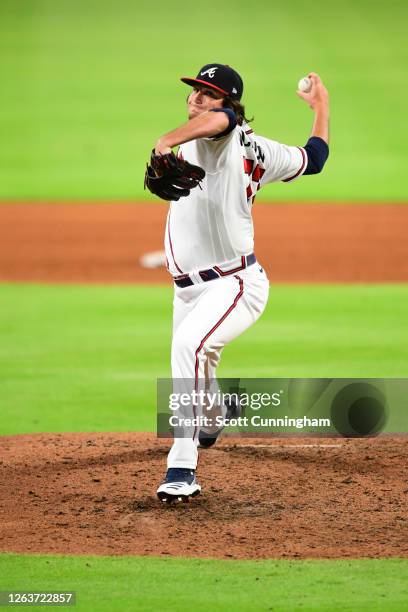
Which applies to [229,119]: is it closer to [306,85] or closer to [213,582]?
[306,85]

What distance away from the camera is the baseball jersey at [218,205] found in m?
5.49

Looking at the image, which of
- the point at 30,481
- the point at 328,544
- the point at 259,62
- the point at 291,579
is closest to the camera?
the point at 291,579

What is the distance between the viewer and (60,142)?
80.6ft

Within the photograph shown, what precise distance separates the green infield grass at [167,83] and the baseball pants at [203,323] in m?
14.0

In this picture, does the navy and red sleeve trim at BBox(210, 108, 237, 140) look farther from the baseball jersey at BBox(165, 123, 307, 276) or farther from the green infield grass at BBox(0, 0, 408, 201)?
the green infield grass at BBox(0, 0, 408, 201)

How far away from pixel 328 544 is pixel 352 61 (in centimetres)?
2496

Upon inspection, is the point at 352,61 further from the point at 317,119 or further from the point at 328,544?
the point at 328,544

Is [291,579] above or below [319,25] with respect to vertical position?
below

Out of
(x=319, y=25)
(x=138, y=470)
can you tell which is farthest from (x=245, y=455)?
(x=319, y=25)

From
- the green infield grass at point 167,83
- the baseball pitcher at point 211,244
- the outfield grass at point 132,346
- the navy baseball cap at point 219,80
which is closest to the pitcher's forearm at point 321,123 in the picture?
the baseball pitcher at point 211,244

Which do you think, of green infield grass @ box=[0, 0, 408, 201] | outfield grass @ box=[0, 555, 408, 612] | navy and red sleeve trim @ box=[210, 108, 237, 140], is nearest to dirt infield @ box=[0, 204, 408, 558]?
outfield grass @ box=[0, 555, 408, 612]

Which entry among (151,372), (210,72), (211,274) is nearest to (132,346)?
(151,372)

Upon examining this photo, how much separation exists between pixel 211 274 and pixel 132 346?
4.28m

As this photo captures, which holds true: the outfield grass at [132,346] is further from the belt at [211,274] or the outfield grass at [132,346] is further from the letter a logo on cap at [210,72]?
the letter a logo on cap at [210,72]
